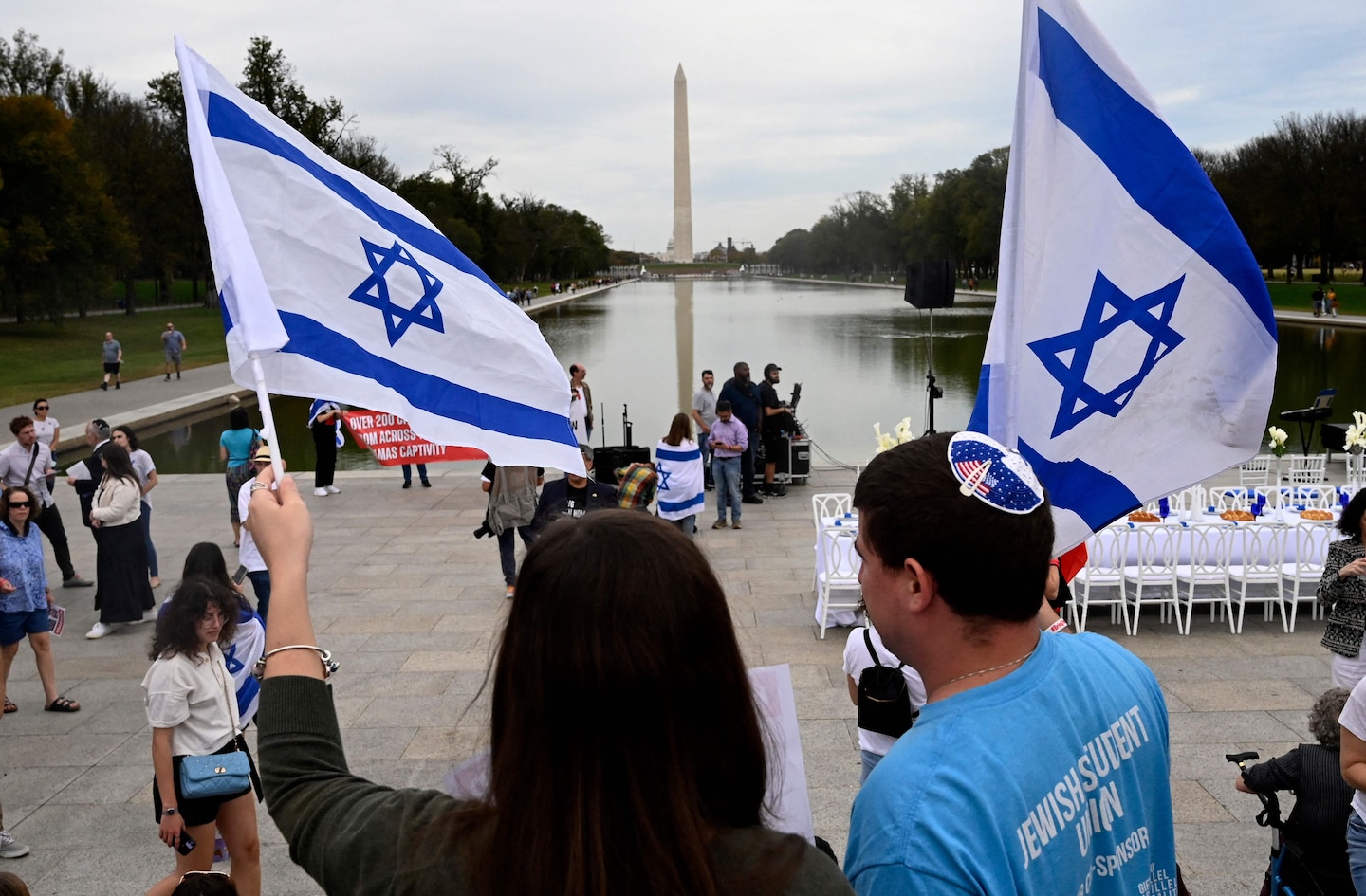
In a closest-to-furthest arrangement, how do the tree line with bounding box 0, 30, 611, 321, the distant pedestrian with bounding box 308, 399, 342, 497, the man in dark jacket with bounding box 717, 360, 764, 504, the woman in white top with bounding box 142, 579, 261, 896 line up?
the woman in white top with bounding box 142, 579, 261, 896, the man in dark jacket with bounding box 717, 360, 764, 504, the distant pedestrian with bounding box 308, 399, 342, 497, the tree line with bounding box 0, 30, 611, 321

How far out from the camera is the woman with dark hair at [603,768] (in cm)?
128

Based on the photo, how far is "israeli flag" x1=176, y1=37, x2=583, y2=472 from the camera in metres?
3.72

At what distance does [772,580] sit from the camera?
35.7 ft

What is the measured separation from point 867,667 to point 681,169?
103087mm

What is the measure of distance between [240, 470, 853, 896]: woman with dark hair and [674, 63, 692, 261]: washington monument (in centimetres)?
9915

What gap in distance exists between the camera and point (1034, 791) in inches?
64.9

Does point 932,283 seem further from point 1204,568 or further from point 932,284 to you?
point 1204,568

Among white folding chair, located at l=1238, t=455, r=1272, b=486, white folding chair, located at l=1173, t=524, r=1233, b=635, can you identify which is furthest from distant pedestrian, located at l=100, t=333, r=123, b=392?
white folding chair, located at l=1173, t=524, r=1233, b=635

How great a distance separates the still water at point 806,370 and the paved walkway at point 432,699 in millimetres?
5439

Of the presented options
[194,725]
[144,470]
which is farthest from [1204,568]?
[144,470]

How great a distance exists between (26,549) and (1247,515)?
10.00m

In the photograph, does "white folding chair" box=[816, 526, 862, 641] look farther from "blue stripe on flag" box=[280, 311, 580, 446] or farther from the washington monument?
the washington monument

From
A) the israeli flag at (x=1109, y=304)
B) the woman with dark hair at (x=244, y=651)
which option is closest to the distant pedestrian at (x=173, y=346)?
the woman with dark hair at (x=244, y=651)

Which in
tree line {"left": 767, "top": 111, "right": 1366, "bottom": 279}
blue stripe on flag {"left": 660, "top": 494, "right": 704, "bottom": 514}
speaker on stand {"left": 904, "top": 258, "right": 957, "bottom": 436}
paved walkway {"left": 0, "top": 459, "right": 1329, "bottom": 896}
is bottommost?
paved walkway {"left": 0, "top": 459, "right": 1329, "bottom": 896}
